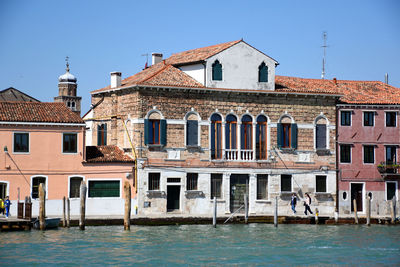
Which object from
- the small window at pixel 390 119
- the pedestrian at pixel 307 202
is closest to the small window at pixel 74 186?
the pedestrian at pixel 307 202

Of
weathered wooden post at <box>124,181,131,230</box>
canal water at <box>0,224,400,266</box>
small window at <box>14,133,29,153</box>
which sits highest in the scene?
small window at <box>14,133,29,153</box>

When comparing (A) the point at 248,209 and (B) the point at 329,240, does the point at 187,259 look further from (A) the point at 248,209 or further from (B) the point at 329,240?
(A) the point at 248,209

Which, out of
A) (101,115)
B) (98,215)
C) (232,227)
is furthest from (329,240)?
(101,115)

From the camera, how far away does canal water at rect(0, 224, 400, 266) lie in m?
32.4

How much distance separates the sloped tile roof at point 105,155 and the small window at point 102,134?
2.47m

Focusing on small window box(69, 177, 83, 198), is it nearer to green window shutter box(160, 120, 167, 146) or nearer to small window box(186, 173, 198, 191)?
green window shutter box(160, 120, 167, 146)

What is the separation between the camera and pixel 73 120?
42.0 m

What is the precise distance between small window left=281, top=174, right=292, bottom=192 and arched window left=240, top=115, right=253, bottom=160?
2050 millimetres

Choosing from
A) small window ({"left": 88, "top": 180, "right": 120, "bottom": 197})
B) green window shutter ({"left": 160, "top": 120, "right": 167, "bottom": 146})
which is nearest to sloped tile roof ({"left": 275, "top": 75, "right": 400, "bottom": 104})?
green window shutter ({"left": 160, "top": 120, "right": 167, "bottom": 146})

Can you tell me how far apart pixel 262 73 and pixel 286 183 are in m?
5.49

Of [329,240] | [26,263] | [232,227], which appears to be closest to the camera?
[26,263]

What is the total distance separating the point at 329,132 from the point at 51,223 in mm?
15216

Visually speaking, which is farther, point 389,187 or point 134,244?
point 389,187

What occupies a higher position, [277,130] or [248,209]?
[277,130]
